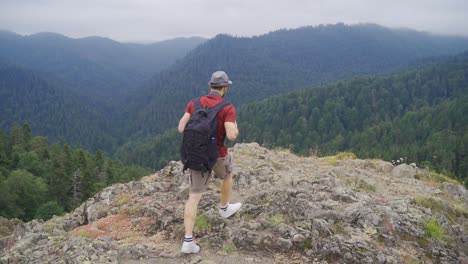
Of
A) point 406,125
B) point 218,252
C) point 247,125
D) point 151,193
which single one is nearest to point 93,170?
point 151,193

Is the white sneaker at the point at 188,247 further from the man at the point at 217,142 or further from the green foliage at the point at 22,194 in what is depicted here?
the green foliage at the point at 22,194

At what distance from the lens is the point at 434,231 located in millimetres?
9047

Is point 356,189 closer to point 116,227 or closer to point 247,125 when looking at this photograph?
point 116,227

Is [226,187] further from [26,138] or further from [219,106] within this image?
[26,138]

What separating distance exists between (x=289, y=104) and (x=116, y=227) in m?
183

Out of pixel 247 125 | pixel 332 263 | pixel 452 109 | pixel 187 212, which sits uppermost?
pixel 187 212

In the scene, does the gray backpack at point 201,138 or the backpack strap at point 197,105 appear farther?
the backpack strap at point 197,105

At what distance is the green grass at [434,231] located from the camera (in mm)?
8909

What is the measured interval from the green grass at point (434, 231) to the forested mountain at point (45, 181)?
1901 inches

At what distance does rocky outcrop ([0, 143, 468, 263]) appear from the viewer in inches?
310

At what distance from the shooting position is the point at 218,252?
7.84 meters

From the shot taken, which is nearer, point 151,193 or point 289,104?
point 151,193

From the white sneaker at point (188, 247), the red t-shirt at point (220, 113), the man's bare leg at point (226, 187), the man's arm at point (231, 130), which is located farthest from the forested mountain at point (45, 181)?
the man's arm at point (231, 130)

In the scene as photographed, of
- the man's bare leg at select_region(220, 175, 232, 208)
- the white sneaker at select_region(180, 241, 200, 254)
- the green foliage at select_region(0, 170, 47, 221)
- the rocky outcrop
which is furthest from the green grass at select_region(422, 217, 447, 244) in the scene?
the green foliage at select_region(0, 170, 47, 221)
